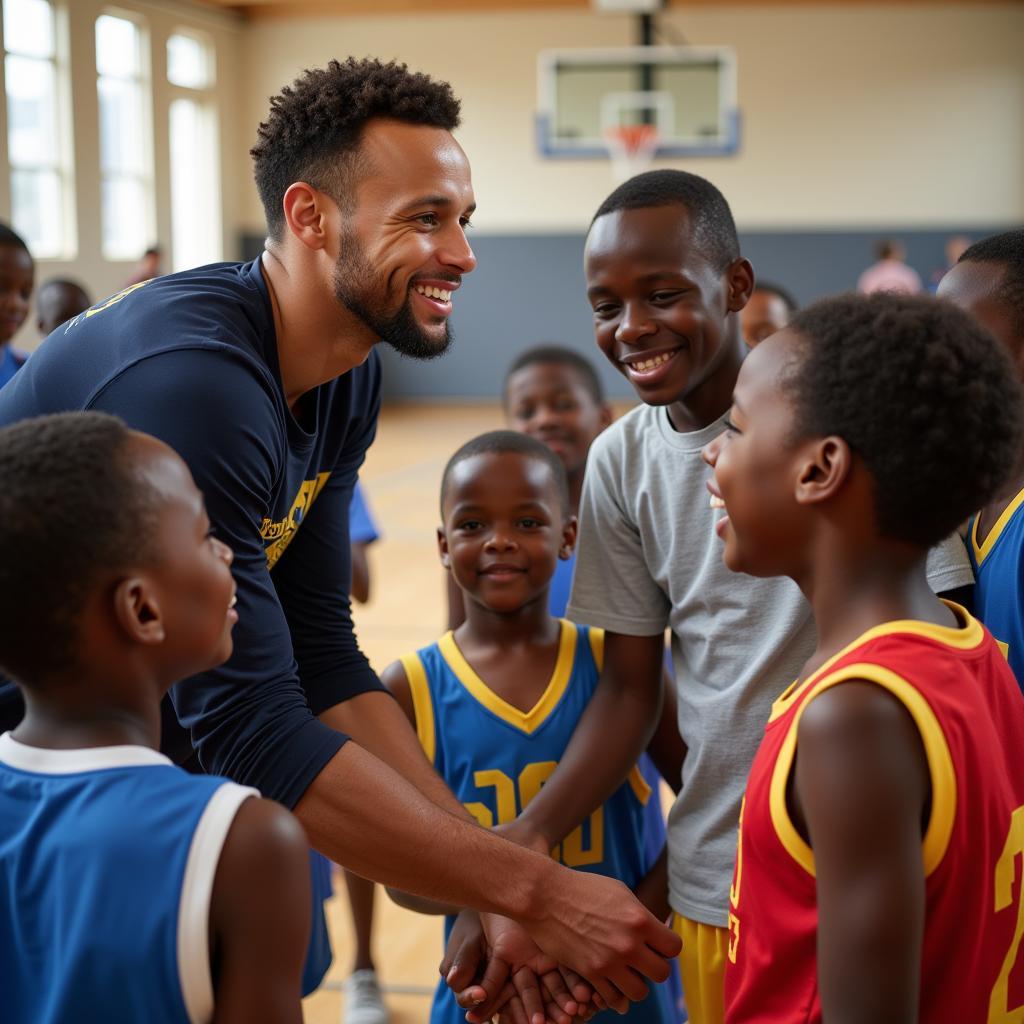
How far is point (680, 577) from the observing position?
190 cm

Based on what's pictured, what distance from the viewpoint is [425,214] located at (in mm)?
1967

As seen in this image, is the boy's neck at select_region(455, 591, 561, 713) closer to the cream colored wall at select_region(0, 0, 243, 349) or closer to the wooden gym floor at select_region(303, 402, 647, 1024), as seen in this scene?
the wooden gym floor at select_region(303, 402, 647, 1024)

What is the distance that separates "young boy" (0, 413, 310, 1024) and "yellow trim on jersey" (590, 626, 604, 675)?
1112 millimetres

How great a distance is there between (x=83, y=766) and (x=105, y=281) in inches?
484

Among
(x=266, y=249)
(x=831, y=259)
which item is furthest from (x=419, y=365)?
(x=266, y=249)

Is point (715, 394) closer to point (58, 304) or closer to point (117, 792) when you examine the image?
point (117, 792)

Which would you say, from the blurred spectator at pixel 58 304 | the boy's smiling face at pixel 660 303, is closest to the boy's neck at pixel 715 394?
the boy's smiling face at pixel 660 303

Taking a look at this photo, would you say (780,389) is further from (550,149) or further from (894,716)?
(550,149)

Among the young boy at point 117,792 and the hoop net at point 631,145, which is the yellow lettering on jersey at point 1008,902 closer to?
the young boy at point 117,792

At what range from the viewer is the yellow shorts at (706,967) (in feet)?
6.20

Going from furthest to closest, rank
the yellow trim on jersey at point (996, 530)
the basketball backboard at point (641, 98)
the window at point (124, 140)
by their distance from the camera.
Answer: the basketball backboard at point (641, 98)
the window at point (124, 140)
the yellow trim on jersey at point (996, 530)

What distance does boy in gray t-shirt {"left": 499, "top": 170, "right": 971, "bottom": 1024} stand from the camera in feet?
6.00

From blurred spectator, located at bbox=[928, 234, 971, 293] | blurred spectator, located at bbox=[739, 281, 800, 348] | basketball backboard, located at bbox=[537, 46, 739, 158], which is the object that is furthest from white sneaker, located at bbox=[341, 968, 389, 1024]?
blurred spectator, located at bbox=[928, 234, 971, 293]

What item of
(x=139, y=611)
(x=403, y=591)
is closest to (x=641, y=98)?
(x=403, y=591)
